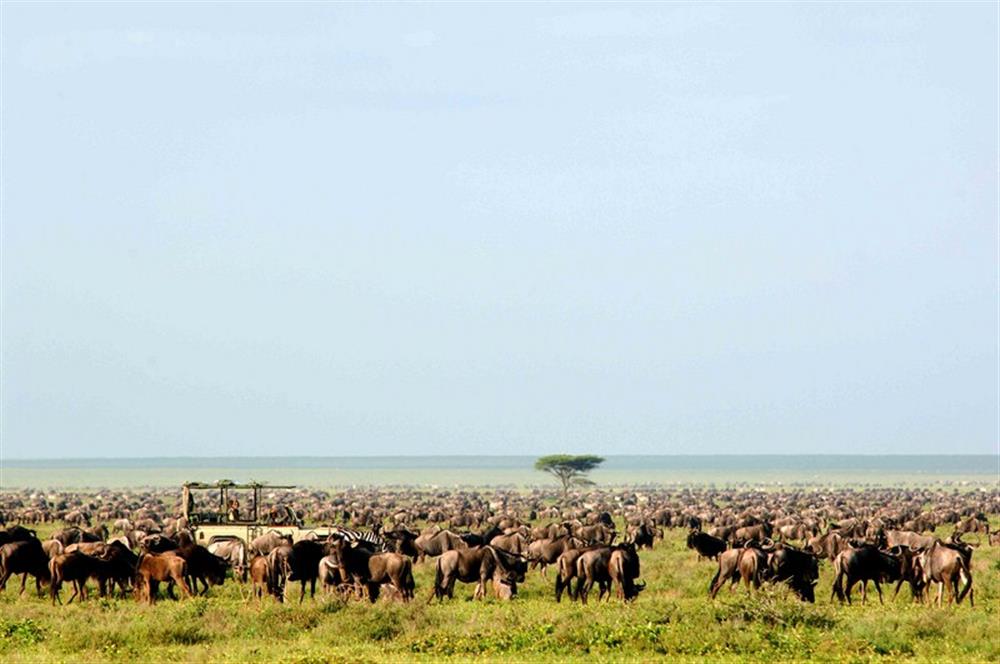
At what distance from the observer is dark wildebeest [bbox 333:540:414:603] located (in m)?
27.5

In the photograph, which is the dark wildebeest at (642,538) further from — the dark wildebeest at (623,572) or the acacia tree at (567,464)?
the acacia tree at (567,464)

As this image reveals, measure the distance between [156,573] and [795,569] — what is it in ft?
46.5

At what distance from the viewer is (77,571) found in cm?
2873

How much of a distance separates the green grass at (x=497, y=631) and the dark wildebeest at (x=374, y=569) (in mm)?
816

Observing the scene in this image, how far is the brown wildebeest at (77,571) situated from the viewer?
2853 centimetres

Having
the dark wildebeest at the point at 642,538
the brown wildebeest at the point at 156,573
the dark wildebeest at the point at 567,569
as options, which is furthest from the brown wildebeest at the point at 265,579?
the dark wildebeest at the point at 642,538

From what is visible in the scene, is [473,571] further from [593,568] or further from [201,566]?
[201,566]

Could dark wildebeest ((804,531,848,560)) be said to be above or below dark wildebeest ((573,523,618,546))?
above

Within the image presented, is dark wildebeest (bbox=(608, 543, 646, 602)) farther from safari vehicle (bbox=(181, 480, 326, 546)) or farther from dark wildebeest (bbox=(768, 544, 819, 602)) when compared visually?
safari vehicle (bbox=(181, 480, 326, 546))

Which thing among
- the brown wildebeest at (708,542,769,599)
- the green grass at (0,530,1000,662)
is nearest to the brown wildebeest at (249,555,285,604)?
the green grass at (0,530,1000,662)

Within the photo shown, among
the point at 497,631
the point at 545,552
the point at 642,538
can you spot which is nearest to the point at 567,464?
the point at 642,538

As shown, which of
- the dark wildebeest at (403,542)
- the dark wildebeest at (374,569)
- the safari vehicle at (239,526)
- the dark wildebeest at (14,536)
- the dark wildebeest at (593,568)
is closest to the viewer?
the dark wildebeest at (374,569)

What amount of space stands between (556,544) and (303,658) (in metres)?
15.0

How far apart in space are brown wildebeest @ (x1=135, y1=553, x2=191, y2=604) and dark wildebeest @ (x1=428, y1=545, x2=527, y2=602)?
5.62 meters
